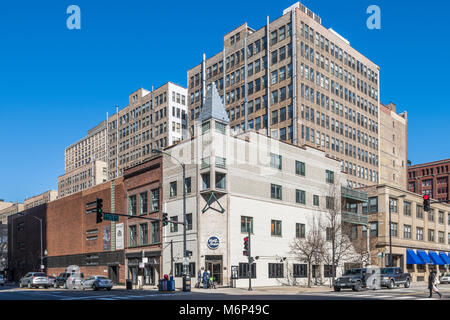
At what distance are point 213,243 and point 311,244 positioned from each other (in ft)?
33.4

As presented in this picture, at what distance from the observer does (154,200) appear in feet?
191

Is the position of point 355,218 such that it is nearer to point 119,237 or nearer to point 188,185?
point 188,185

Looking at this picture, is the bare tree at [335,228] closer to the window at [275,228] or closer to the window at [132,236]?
the window at [275,228]

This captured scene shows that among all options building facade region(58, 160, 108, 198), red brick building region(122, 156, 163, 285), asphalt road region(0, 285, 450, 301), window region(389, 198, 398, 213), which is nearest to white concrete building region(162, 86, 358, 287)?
Answer: red brick building region(122, 156, 163, 285)

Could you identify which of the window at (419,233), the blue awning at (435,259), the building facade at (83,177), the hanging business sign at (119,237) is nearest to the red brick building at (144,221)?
the hanging business sign at (119,237)

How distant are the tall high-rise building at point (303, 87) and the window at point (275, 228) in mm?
27796

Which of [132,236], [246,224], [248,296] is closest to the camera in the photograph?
[248,296]

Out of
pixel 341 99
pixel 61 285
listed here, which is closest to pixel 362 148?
pixel 341 99

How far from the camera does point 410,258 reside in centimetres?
7312

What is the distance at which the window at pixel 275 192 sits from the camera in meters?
55.1

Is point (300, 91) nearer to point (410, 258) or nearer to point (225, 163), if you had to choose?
point (410, 258)

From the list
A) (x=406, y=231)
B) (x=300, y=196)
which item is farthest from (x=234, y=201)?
(x=406, y=231)

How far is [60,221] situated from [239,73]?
4306cm

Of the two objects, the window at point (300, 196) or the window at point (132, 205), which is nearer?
the window at point (300, 196)
